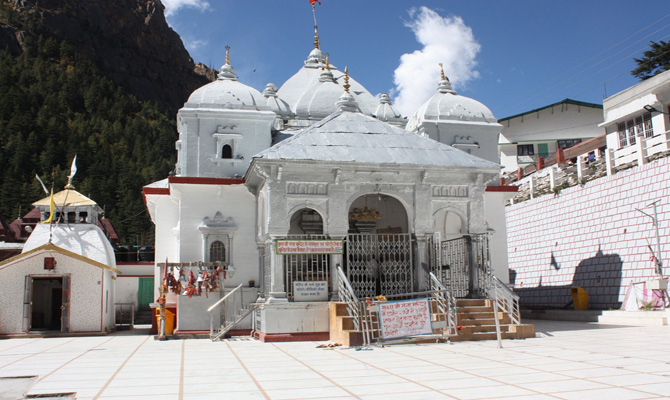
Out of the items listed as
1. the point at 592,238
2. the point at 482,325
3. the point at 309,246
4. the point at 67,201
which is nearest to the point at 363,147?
the point at 309,246

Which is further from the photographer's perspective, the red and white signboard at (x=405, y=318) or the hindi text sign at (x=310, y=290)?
the hindi text sign at (x=310, y=290)

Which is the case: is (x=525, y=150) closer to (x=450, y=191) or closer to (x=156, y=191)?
(x=450, y=191)

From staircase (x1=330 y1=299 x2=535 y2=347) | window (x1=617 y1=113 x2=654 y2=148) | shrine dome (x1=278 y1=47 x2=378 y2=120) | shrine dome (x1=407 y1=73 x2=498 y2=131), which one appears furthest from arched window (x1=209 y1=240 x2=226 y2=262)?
window (x1=617 y1=113 x2=654 y2=148)

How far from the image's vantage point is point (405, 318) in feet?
39.4

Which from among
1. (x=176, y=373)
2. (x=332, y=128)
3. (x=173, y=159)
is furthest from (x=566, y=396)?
(x=173, y=159)

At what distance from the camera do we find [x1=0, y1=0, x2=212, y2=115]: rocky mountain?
93.8 m

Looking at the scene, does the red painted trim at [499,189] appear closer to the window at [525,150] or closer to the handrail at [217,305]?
the handrail at [217,305]

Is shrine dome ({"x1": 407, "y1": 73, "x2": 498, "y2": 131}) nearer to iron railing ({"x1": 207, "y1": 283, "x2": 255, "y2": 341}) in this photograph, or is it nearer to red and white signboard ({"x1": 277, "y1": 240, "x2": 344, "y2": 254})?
red and white signboard ({"x1": 277, "y1": 240, "x2": 344, "y2": 254})

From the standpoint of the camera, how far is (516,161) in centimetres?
4084

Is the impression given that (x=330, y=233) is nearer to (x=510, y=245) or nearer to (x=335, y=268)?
(x=335, y=268)

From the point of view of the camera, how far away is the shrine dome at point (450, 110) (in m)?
21.0

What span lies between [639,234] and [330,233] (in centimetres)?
1008

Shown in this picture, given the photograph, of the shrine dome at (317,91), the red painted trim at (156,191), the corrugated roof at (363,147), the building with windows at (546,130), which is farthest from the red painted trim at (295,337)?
the building with windows at (546,130)

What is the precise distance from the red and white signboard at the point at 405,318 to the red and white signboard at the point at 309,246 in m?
3.07
